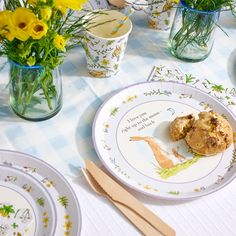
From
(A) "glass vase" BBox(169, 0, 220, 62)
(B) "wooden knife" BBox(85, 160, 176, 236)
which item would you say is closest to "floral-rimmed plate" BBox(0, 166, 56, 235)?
(B) "wooden knife" BBox(85, 160, 176, 236)

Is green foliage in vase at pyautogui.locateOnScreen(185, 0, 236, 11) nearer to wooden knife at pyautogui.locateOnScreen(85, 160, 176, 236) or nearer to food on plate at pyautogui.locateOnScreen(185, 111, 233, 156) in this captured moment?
food on plate at pyautogui.locateOnScreen(185, 111, 233, 156)

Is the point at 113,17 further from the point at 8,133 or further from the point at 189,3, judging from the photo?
the point at 8,133

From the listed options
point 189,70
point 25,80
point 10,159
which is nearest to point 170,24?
point 189,70

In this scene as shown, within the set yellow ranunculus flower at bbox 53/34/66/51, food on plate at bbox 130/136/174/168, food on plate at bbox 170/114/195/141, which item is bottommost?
food on plate at bbox 130/136/174/168

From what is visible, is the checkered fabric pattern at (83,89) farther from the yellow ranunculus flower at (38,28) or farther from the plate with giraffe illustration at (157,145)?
the yellow ranunculus flower at (38,28)

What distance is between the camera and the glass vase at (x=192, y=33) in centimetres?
107

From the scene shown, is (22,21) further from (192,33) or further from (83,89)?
Answer: (192,33)

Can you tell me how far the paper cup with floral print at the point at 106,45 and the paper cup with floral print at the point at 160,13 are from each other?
154 millimetres

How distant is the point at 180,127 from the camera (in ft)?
3.12

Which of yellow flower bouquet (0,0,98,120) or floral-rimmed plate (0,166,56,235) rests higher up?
yellow flower bouquet (0,0,98,120)

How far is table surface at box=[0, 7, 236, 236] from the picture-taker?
84 centimetres

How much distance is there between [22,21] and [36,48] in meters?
0.08

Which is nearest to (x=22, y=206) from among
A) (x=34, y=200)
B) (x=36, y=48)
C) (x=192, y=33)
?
(x=34, y=200)

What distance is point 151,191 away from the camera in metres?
0.86
